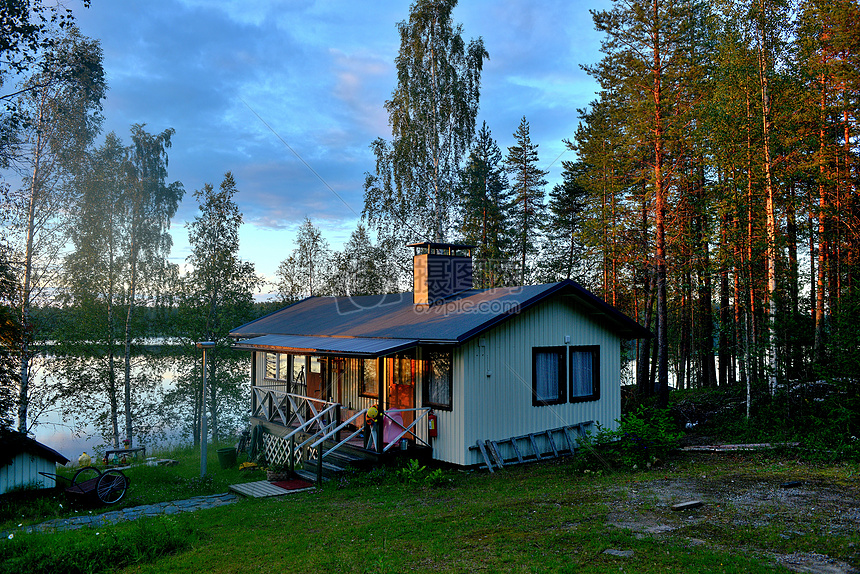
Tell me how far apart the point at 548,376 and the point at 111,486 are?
30.7 feet

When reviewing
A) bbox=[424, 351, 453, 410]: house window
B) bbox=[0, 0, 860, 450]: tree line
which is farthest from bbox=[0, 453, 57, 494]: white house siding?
bbox=[424, 351, 453, 410]: house window

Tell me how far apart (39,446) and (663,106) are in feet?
62.6

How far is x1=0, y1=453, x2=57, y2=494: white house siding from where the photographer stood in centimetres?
964

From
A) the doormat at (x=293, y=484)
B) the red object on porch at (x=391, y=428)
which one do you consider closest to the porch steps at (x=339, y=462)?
the doormat at (x=293, y=484)

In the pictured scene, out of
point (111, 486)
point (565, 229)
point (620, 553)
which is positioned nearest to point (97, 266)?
point (111, 486)

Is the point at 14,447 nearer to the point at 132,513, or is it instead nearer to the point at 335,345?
the point at 132,513

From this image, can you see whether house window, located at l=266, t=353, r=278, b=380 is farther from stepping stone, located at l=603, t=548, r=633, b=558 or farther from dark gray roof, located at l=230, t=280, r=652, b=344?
stepping stone, located at l=603, t=548, r=633, b=558

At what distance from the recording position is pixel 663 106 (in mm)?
16688

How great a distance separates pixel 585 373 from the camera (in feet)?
43.3

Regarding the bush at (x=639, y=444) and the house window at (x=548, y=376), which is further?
the house window at (x=548, y=376)

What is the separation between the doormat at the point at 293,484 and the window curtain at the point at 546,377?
546 centimetres

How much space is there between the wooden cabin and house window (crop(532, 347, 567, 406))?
0.03 meters

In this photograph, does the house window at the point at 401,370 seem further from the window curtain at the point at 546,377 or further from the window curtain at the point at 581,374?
the window curtain at the point at 581,374

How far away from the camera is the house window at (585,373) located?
12.8 metres
